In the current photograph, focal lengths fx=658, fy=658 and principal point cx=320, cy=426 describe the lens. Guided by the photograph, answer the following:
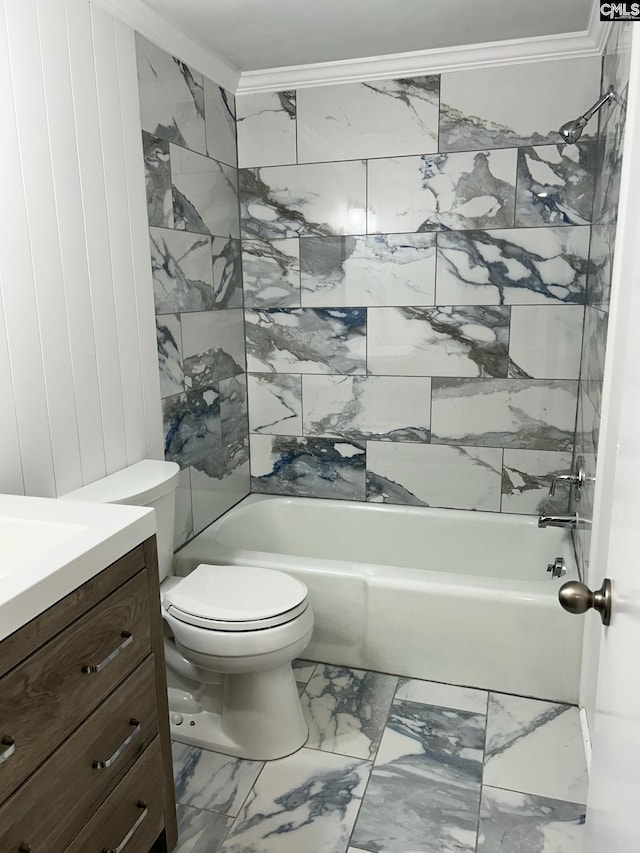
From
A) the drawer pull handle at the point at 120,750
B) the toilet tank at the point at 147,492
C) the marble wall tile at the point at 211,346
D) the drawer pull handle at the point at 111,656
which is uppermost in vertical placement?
the marble wall tile at the point at 211,346

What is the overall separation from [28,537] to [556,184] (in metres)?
2.37

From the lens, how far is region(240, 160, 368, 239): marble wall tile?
2932 mm

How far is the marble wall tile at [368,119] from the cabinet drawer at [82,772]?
230 cm

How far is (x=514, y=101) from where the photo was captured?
267 cm

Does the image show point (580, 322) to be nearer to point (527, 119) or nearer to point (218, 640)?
point (527, 119)

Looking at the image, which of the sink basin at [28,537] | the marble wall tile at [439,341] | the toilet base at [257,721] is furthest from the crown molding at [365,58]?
the toilet base at [257,721]

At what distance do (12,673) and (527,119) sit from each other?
8.74 feet

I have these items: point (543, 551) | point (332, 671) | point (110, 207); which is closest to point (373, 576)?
point (332, 671)

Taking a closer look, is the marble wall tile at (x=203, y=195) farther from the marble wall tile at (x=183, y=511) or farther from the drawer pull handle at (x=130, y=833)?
the drawer pull handle at (x=130, y=833)

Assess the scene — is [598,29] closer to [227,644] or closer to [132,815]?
[227,644]

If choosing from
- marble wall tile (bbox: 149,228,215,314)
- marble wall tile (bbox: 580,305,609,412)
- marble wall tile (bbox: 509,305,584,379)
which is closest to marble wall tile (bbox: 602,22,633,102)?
marble wall tile (bbox: 580,305,609,412)

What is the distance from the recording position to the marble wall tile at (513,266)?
2.72 metres

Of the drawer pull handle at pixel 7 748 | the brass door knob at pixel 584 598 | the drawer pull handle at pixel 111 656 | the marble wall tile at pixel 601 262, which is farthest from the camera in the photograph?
the marble wall tile at pixel 601 262

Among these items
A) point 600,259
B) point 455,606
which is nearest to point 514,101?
point 600,259
